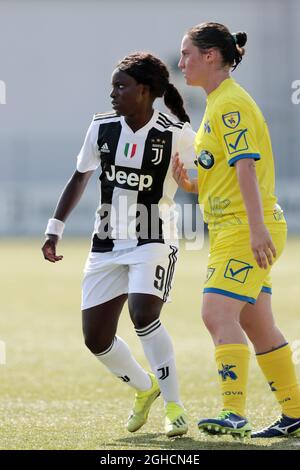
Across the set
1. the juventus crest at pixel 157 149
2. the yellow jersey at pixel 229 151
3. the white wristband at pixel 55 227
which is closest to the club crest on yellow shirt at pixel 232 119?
the yellow jersey at pixel 229 151

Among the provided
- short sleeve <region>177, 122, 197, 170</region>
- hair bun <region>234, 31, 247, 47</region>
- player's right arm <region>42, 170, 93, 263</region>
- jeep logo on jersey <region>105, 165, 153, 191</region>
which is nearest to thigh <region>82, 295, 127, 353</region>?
player's right arm <region>42, 170, 93, 263</region>

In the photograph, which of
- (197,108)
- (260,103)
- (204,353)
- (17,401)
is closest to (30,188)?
(197,108)

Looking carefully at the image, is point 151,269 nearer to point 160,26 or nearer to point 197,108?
point 197,108

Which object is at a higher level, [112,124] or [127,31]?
[112,124]

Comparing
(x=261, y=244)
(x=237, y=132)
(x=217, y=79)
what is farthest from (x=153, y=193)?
(x=261, y=244)

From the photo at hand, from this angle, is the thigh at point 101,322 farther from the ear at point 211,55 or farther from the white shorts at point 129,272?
the ear at point 211,55

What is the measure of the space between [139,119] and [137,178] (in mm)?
341

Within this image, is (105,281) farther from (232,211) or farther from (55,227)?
(232,211)

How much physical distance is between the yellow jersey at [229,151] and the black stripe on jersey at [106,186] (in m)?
0.66

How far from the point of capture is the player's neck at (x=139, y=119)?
6.10 metres

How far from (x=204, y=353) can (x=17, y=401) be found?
315 centimetres

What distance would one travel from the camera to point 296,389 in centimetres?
576

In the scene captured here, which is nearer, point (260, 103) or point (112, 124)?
point (112, 124)

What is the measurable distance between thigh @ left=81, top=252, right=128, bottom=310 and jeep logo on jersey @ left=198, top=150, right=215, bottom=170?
83 cm
